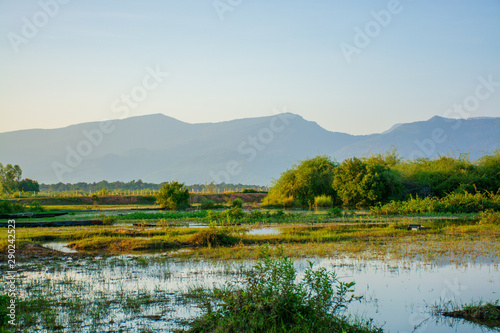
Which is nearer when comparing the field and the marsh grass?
the marsh grass

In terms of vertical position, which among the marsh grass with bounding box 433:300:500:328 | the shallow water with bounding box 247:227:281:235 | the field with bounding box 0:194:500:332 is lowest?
the marsh grass with bounding box 433:300:500:328

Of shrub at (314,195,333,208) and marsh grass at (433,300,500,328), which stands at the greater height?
shrub at (314,195,333,208)

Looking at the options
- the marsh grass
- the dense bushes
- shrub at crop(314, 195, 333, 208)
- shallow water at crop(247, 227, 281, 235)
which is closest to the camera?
the marsh grass

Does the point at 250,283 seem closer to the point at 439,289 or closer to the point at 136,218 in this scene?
the point at 439,289

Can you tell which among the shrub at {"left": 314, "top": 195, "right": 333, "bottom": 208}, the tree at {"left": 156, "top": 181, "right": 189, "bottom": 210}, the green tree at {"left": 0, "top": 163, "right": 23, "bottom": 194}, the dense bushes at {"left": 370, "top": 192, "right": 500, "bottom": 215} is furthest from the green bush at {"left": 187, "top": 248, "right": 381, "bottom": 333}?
the green tree at {"left": 0, "top": 163, "right": 23, "bottom": 194}

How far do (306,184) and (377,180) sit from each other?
23.6ft

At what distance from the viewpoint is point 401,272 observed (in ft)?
40.2

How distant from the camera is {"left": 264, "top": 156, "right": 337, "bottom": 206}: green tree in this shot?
4528cm

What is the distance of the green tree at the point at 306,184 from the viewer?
149 feet

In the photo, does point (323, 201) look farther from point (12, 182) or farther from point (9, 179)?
point (9, 179)

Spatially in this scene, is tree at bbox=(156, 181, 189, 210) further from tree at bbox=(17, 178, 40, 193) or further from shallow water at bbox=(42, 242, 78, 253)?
tree at bbox=(17, 178, 40, 193)

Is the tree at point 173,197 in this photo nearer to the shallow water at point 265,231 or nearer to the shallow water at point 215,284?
the shallow water at point 265,231

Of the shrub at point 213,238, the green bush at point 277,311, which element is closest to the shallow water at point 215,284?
the green bush at point 277,311

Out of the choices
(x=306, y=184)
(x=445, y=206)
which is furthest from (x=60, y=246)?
(x=306, y=184)
